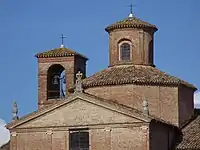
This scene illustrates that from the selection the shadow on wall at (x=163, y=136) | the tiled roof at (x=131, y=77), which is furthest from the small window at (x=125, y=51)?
the shadow on wall at (x=163, y=136)

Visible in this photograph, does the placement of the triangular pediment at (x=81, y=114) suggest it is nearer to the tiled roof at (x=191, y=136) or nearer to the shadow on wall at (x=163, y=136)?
the shadow on wall at (x=163, y=136)

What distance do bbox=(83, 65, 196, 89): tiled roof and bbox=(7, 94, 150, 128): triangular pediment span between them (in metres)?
2.22

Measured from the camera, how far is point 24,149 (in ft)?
126

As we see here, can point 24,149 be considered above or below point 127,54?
below

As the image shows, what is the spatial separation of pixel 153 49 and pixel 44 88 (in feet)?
22.1

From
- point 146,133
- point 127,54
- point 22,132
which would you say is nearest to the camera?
point 146,133

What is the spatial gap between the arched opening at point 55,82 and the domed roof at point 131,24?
4184 mm

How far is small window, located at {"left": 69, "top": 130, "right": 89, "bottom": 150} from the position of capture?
37.6 m

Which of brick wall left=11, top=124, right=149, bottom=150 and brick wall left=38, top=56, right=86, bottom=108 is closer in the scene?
brick wall left=11, top=124, right=149, bottom=150

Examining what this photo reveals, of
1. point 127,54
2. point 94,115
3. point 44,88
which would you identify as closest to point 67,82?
point 44,88

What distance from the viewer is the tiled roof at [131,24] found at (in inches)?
1652

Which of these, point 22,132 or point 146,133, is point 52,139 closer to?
point 22,132

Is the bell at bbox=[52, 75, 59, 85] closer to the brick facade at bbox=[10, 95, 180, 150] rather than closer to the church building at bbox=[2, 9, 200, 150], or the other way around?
the church building at bbox=[2, 9, 200, 150]

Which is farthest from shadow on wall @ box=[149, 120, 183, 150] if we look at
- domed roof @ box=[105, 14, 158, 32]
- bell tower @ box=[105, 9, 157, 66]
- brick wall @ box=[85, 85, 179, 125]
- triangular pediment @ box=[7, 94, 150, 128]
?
domed roof @ box=[105, 14, 158, 32]
